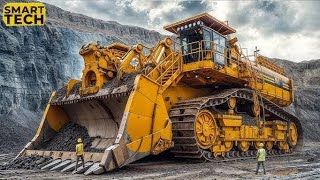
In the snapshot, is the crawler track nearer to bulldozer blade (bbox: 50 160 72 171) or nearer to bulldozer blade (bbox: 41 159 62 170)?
bulldozer blade (bbox: 50 160 72 171)

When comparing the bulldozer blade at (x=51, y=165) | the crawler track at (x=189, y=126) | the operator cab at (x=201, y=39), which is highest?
the operator cab at (x=201, y=39)

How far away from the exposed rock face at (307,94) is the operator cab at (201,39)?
24.8 m

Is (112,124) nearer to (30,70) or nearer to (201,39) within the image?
(201,39)

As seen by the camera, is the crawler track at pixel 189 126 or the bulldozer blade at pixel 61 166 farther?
the crawler track at pixel 189 126

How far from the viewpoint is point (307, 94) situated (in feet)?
149

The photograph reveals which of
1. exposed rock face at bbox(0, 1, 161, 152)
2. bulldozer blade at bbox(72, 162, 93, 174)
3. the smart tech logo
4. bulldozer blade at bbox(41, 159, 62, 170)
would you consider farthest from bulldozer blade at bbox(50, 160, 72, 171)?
exposed rock face at bbox(0, 1, 161, 152)

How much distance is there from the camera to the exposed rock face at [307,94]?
3851 centimetres

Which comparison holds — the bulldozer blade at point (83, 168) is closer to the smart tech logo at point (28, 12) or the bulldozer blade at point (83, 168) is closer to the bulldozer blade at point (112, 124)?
the bulldozer blade at point (112, 124)

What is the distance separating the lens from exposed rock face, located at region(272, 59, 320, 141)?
38506mm

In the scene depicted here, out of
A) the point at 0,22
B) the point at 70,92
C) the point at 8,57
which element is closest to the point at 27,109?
the point at 8,57

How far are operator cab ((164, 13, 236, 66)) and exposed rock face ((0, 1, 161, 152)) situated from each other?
12.4m

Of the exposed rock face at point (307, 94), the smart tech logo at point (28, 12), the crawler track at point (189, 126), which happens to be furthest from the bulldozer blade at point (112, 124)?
the exposed rock face at point (307, 94)

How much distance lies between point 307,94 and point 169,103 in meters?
38.3

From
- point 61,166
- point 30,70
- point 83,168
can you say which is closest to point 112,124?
point 61,166
